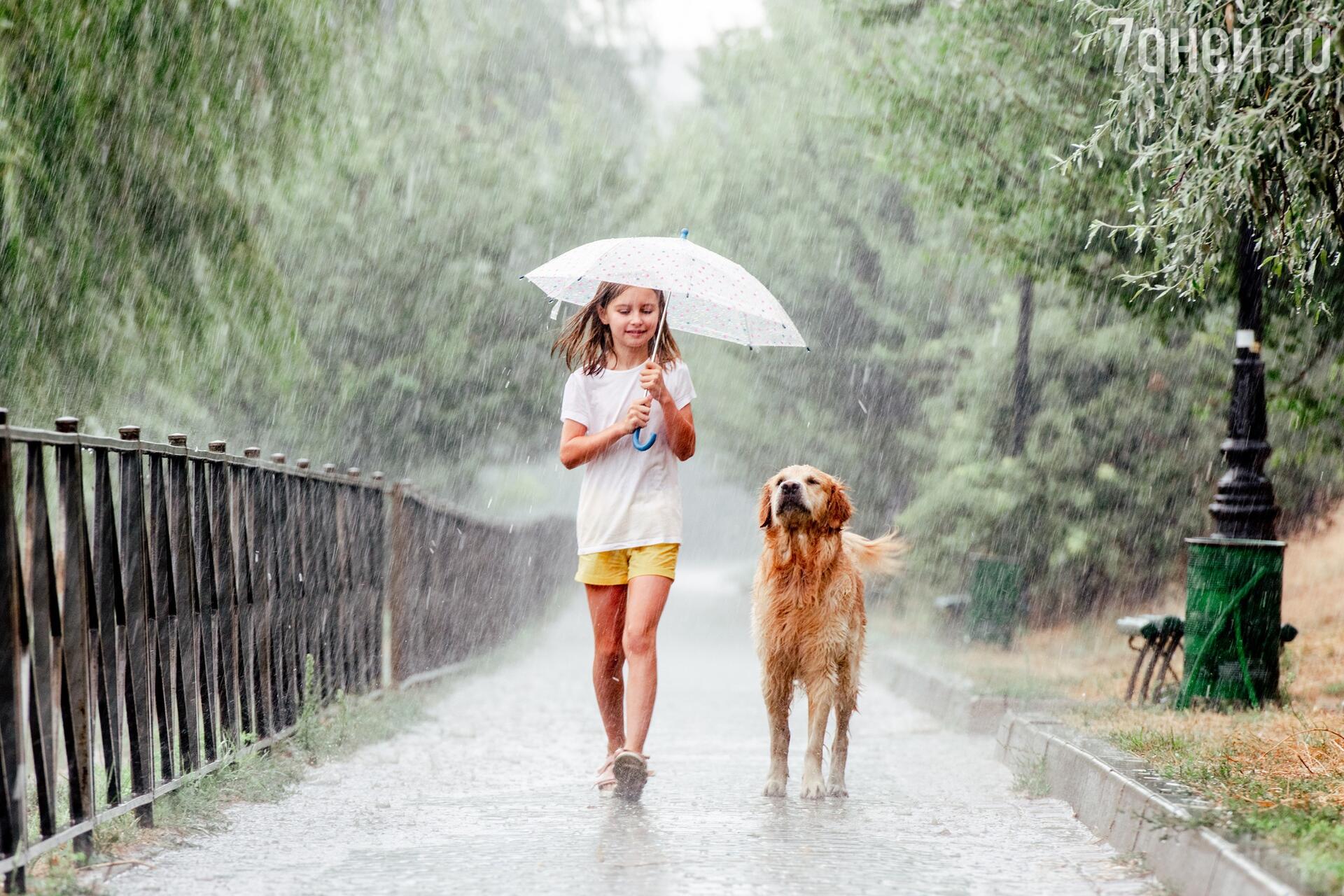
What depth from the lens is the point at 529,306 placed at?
20.7 meters

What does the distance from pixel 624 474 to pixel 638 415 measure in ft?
1.18

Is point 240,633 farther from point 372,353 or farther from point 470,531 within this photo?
point 372,353

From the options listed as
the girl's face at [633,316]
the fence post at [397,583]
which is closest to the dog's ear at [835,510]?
the girl's face at [633,316]

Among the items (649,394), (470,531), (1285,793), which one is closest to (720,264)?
(649,394)

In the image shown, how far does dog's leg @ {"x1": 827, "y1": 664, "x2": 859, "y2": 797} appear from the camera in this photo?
7.43 metres

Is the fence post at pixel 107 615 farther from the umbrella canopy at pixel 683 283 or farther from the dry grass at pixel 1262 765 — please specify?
the dry grass at pixel 1262 765

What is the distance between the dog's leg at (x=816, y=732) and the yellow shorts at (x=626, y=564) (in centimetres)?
83

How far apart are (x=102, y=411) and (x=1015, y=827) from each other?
6.17 meters

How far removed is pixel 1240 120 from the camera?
6547 millimetres

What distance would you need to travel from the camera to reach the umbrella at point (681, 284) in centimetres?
689

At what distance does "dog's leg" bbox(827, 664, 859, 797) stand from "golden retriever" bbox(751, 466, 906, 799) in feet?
0.11

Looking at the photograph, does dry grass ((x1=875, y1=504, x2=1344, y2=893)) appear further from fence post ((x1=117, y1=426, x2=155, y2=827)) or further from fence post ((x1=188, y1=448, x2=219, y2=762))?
fence post ((x1=188, y1=448, x2=219, y2=762))

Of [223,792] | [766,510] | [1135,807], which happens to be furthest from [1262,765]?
[223,792]

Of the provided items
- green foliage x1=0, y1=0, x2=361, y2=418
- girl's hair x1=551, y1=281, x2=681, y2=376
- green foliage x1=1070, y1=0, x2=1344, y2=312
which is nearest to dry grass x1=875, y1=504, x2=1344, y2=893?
green foliage x1=1070, y1=0, x2=1344, y2=312
